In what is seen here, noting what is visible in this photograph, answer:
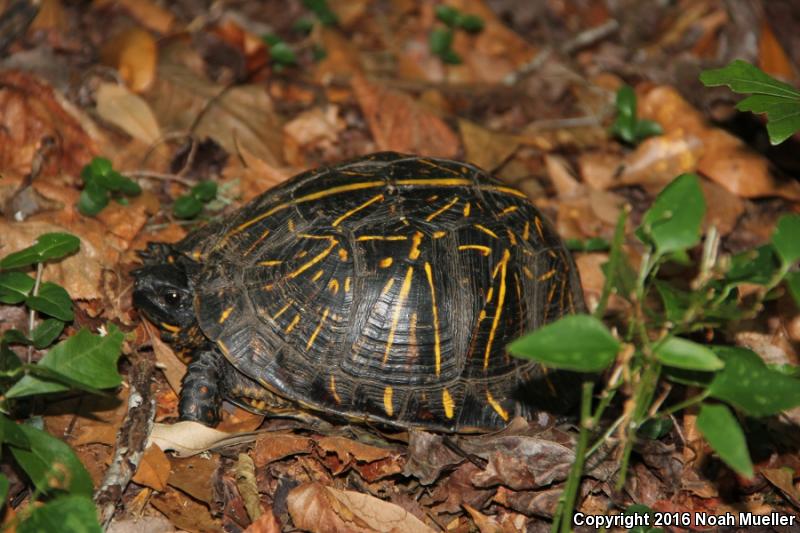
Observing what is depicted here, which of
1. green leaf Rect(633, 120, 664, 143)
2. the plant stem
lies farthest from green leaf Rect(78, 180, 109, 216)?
green leaf Rect(633, 120, 664, 143)

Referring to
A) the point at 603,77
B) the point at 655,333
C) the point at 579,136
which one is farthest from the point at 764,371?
the point at 603,77

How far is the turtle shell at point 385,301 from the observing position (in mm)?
3729

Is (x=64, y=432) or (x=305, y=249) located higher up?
(x=305, y=249)

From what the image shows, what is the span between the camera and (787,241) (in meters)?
2.56

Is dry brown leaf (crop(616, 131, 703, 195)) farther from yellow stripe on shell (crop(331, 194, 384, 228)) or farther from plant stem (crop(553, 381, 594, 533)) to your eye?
plant stem (crop(553, 381, 594, 533))

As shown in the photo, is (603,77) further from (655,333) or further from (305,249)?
(305,249)

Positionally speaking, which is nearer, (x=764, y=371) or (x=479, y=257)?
(x=764, y=371)

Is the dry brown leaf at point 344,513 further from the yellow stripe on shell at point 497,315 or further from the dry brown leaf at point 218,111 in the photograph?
the dry brown leaf at point 218,111

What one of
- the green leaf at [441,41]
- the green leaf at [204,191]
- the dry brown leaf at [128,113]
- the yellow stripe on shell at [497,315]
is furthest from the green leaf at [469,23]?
the yellow stripe on shell at [497,315]

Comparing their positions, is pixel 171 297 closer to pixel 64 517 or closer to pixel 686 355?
pixel 64 517

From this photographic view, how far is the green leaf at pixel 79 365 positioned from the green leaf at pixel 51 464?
0.17 meters

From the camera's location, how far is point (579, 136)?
21.4 feet

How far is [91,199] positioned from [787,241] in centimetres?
380

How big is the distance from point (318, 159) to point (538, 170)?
1.78 metres
